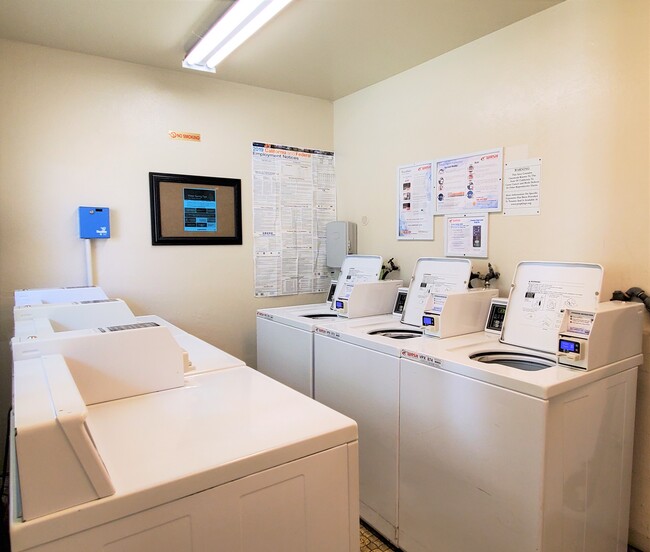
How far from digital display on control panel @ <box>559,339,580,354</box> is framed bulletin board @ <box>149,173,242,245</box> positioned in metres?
2.29

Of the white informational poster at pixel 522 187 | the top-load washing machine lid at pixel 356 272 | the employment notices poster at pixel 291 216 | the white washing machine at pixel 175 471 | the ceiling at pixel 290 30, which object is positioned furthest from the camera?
the employment notices poster at pixel 291 216

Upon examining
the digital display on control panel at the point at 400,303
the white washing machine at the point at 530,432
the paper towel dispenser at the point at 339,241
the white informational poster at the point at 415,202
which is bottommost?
the white washing machine at the point at 530,432

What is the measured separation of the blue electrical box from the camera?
105 inches

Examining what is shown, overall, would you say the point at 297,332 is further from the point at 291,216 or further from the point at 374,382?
the point at 291,216

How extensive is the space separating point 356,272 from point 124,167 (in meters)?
1.71

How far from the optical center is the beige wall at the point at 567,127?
1.97 meters

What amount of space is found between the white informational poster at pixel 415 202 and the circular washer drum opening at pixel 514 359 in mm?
1074

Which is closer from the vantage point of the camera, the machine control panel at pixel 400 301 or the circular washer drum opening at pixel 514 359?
the circular washer drum opening at pixel 514 359

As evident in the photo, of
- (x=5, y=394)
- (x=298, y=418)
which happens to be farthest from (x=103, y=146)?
(x=298, y=418)

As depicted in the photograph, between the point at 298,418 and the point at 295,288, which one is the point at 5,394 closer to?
the point at 295,288

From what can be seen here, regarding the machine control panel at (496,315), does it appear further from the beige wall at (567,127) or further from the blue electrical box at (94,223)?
the blue electrical box at (94,223)

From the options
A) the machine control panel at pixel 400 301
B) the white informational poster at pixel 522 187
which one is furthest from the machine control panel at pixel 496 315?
the machine control panel at pixel 400 301

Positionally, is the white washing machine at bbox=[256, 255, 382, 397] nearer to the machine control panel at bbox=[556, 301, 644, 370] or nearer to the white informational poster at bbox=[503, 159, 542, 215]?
the white informational poster at bbox=[503, 159, 542, 215]

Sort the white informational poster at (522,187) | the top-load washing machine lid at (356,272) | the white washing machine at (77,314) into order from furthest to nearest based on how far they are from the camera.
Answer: the top-load washing machine lid at (356,272) → the white informational poster at (522,187) → the white washing machine at (77,314)
